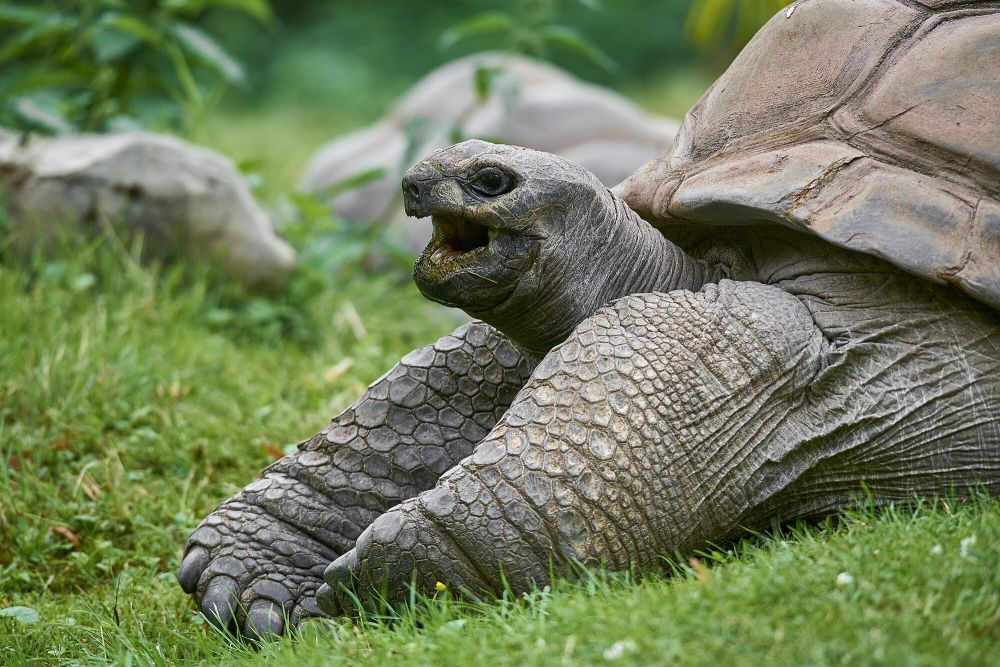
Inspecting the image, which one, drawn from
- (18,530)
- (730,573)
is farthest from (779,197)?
(18,530)

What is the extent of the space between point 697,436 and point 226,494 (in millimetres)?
1875

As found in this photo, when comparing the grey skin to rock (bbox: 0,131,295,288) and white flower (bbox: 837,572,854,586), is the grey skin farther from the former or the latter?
rock (bbox: 0,131,295,288)

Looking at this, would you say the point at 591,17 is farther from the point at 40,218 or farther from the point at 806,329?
the point at 806,329

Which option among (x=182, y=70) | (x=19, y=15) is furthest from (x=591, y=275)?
(x=19, y=15)

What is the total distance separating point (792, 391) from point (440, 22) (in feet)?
45.4

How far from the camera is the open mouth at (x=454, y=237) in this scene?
281 cm

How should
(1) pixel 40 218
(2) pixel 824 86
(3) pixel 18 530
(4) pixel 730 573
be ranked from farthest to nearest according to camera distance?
1. (1) pixel 40 218
2. (3) pixel 18 530
3. (2) pixel 824 86
4. (4) pixel 730 573

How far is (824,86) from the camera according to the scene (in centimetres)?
300

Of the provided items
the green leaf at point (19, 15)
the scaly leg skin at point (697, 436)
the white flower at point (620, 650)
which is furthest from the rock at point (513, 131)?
the white flower at point (620, 650)

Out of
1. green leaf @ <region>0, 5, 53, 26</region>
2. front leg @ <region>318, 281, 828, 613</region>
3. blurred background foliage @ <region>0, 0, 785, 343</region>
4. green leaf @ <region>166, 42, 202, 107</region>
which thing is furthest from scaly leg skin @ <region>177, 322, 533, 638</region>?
green leaf @ <region>0, 5, 53, 26</region>

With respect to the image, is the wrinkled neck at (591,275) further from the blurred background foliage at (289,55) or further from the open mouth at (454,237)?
the blurred background foliage at (289,55)

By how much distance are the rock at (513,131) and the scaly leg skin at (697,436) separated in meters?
4.74

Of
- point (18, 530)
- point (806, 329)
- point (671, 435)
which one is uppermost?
point (806, 329)

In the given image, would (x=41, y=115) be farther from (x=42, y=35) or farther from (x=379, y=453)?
(x=379, y=453)
